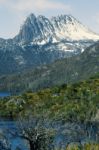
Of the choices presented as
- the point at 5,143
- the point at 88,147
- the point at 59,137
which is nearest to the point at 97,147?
the point at 88,147

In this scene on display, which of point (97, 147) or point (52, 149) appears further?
point (52, 149)

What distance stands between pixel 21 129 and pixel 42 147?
2416 mm

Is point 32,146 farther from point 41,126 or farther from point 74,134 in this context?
point 74,134

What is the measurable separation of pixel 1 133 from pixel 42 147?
18.5 feet

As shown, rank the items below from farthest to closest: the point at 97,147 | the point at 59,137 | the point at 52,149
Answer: the point at 59,137, the point at 52,149, the point at 97,147

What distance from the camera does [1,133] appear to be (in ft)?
172

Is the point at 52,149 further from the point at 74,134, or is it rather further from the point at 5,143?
the point at 74,134

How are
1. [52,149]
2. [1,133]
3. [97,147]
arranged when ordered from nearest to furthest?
[97,147], [52,149], [1,133]

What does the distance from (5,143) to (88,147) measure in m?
7.83

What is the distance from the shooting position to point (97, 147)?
45750 millimetres

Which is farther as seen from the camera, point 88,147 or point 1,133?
point 1,133

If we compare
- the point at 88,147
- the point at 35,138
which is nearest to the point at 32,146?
the point at 35,138

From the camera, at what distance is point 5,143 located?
49188 millimetres

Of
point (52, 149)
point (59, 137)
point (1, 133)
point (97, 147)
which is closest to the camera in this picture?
Result: point (97, 147)
